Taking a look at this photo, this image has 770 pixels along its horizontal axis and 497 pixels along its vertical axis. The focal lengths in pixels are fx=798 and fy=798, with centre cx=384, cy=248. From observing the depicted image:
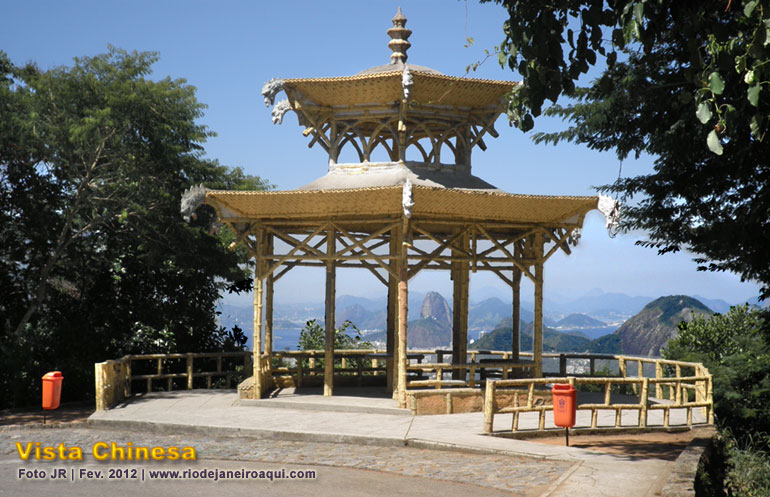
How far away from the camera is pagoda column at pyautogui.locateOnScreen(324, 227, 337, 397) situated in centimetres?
1603

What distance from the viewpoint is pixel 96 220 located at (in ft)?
63.6

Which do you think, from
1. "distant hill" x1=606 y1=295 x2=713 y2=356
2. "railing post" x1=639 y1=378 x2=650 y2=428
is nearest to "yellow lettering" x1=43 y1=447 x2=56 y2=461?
"railing post" x1=639 y1=378 x2=650 y2=428

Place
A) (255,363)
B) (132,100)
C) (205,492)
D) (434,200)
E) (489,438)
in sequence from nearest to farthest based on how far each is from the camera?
1. (205,492)
2. (489,438)
3. (434,200)
4. (255,363)
5. (132,100)

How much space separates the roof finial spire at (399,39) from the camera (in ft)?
56.8

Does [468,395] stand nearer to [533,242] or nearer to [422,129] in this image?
[533,242]

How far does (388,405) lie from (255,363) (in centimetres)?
295

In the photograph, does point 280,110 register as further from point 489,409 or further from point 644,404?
point 644,404

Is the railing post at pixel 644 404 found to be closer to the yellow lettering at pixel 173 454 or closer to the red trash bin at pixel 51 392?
the yellow lettering at pixel 173 454

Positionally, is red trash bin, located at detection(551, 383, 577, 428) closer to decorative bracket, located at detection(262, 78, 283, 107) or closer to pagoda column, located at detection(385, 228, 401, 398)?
pagoda column, located at detection(385, 228, 401, 398)

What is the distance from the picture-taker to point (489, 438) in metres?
12.0

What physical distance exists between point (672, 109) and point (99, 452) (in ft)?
43.9

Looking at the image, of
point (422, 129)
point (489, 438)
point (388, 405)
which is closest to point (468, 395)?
point (388, 405)

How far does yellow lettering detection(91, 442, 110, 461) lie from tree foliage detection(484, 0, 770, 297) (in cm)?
721

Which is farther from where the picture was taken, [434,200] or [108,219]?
[108,219]
